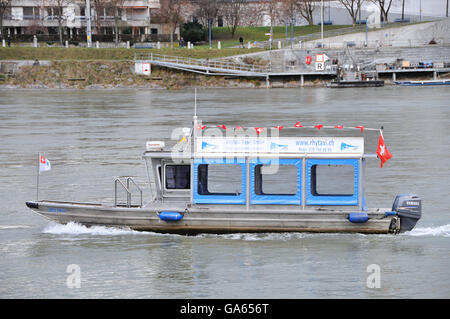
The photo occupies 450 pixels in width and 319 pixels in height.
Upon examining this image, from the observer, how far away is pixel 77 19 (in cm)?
9819

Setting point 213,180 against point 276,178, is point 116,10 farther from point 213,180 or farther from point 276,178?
point 213,180

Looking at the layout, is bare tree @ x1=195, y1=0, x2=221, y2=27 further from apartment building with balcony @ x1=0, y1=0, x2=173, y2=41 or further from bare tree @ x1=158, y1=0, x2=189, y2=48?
apartment building with balcony @ x1=0, y1=0, x2=173, y2=41

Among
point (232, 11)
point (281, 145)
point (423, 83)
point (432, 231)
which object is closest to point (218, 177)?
point (281, 145)

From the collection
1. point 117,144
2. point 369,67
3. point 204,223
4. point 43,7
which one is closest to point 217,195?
point 204,223

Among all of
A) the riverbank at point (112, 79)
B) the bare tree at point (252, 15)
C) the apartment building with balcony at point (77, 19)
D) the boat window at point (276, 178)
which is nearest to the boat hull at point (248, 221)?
the boat window at point (276, 178)

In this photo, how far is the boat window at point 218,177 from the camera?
2081 centimetres

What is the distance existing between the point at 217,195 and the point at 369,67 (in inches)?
2547

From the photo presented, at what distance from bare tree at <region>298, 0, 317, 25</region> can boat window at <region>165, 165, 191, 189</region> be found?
3410 inches

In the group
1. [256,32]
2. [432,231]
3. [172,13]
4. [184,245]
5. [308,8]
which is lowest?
[184,245]

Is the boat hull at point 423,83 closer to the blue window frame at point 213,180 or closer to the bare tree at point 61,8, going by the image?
the bare tree at point 61,8

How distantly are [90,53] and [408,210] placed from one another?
6548 centimetres
